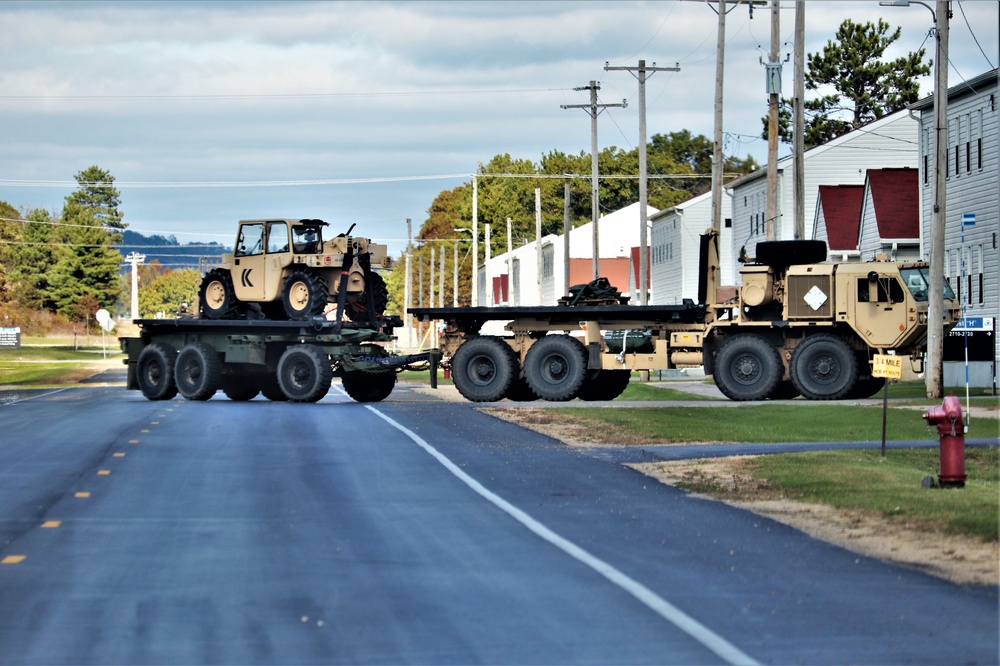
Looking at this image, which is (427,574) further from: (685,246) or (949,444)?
(685,246)

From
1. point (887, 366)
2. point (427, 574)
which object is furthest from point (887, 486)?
point (427, 574)

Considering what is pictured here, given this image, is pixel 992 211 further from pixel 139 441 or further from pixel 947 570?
pixel 947 570

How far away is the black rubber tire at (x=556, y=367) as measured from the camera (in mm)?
33906

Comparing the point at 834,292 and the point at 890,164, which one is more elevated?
the point at 890,164

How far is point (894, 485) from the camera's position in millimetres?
16547

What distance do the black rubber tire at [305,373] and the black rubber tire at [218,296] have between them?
2.20 meters

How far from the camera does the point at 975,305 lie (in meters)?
43.5

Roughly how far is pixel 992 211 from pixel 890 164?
19.4 meters

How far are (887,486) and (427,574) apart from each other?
7.15m

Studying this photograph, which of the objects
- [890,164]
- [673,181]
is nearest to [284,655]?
[890,164]

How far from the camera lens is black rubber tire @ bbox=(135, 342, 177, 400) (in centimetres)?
3647

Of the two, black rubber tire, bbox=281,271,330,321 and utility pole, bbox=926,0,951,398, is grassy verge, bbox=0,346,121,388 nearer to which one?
black rubber tire, bbox=281,271,330,321

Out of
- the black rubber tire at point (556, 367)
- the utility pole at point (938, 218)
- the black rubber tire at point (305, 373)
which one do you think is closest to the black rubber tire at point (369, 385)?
the black rubber tire at point (305, 373)

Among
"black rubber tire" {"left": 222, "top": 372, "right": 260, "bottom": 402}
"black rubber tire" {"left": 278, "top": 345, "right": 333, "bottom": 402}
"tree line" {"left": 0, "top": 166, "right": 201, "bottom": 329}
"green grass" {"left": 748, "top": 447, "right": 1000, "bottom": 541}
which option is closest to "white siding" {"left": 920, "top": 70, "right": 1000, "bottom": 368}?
"black rubber tire" {"left": 278, "top": 345, "right": 333, "bottom": 402}
